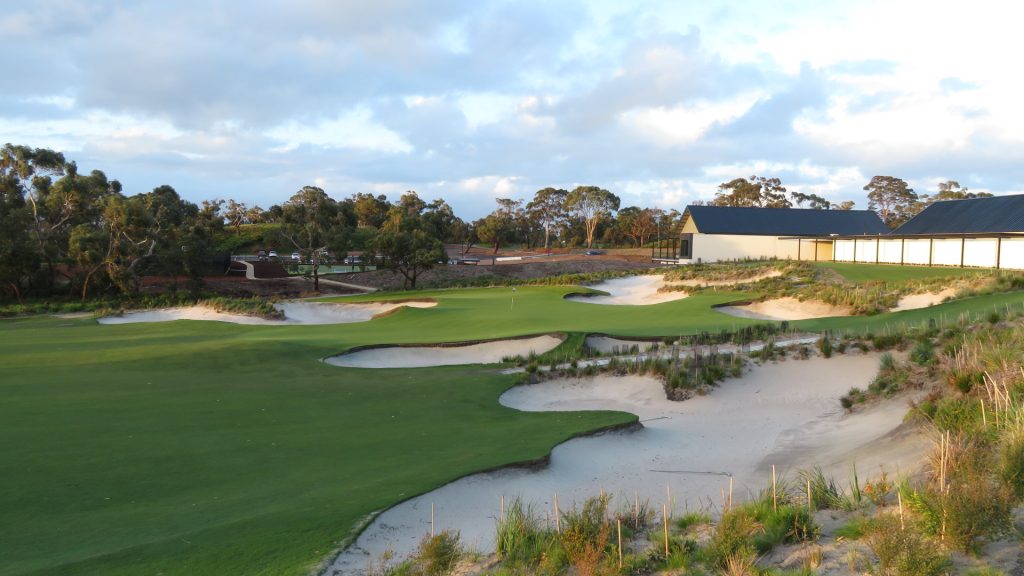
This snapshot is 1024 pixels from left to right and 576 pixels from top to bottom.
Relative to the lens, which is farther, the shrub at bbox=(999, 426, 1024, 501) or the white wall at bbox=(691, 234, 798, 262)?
the white wall at bbox=(691, 234, 798, 262)

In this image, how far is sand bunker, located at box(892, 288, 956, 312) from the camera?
80.0 ft

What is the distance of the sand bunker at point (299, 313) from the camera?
32594 millimetres

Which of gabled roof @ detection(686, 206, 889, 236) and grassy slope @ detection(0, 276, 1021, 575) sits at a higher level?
gabled roof @ detection(686, 206, 889, 236)

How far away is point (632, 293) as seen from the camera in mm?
42000

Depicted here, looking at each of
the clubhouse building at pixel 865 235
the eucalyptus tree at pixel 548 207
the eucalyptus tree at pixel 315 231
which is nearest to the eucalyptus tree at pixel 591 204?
the eucalyptus tree at pixel 548 207

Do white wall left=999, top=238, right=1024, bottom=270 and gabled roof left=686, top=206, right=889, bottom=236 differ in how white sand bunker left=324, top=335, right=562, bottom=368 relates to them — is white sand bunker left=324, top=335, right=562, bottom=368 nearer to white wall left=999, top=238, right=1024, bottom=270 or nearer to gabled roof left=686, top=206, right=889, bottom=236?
white wall left=999, top=238, right=1024, bottom=270

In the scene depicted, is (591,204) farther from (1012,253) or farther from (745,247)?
(1012,253)

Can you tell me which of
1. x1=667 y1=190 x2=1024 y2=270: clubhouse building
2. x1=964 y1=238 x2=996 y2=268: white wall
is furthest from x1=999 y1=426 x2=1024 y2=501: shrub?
x1=964 y1=238 x2=996 y2=268: white wall

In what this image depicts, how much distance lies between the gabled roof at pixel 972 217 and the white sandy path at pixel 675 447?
33.7 meters

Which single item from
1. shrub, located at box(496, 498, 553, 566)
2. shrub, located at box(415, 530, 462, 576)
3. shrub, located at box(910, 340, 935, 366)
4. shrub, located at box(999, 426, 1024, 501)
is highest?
shrub, located at box(999, 426, 1024, 501)

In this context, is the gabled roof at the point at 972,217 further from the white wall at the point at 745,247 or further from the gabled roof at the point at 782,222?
the gabled roof at the point at 782,222

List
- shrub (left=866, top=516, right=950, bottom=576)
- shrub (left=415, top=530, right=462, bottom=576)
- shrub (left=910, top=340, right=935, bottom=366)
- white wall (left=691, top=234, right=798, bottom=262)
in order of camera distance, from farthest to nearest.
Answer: white wall (left=691, top=234, right=798, bottom=262)
shrub (left=910, top=340, right=935, bottom=366)
shrub (left=415, top=530, right=462, bottom=576)
shrub (left=866, top=516, right=950, bottom=576)

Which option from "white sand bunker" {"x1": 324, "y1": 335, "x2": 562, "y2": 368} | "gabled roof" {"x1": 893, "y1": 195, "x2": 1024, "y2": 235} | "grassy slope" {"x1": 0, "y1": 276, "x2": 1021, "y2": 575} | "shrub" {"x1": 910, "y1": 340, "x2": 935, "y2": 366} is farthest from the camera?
"gabled roof" {"x1": 893, "y1": 195, "x2": 1024, "y2": 235}

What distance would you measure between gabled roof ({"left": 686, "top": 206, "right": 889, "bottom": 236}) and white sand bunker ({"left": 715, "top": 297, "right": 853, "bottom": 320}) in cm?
3397
